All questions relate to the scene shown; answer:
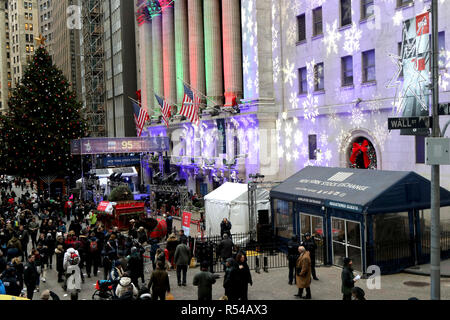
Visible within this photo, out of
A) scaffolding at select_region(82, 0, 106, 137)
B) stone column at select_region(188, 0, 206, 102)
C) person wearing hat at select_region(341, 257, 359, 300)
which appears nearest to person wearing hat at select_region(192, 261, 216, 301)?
person wearing hat at select_region(341, 257, 359, 300)

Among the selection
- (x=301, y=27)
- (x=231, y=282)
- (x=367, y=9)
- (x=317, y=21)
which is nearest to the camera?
(x=231, y=282)

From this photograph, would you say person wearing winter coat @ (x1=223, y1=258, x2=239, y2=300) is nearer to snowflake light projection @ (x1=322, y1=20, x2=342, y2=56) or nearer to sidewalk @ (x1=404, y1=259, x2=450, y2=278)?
sidewalk @ (x1=404, y1=259, x2=450, y2=278)

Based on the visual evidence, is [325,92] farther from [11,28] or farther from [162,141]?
[11,28]

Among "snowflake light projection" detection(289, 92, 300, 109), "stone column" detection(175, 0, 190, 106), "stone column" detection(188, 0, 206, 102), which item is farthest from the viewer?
"stone column" detection(175, 0, 190, 106)

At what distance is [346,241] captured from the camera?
17.6 metres

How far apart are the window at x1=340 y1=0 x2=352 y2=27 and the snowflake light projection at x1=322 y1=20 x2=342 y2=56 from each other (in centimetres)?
53

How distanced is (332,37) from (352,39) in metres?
1.85

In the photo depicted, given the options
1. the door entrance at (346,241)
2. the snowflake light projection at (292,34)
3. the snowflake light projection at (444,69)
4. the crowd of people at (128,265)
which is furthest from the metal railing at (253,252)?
the snowflake light projection at (292,34)

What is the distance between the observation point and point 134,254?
1464 cm

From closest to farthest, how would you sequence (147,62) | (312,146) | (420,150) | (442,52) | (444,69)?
(444,69)
(442,52)
(420,150)
(312,146)
(147,62)

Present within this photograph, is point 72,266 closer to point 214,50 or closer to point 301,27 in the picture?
point 301,27

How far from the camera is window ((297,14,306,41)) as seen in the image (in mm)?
31281

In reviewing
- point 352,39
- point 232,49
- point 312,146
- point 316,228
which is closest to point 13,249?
point 316,228

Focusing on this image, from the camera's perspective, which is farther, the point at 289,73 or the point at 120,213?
the point at 289,73
